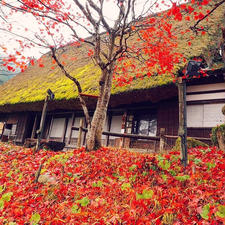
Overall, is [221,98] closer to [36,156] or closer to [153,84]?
[153,84]

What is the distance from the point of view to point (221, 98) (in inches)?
273

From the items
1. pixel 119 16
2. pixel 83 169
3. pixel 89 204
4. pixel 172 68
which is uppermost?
pixel 119 16

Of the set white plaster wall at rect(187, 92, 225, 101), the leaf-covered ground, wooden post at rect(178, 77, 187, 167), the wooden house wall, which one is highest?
white plaster wall at rect(187, 92, 225, 101)

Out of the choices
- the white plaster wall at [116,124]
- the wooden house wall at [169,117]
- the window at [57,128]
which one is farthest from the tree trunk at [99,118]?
the window at [57,128]

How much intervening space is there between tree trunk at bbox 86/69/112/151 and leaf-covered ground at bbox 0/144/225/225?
70 cm

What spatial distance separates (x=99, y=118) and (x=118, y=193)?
104 inches

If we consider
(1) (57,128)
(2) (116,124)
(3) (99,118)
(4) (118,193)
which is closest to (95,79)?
(2) (116,124)

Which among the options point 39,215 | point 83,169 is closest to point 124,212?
point 39,215

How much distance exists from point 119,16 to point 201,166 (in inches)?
184

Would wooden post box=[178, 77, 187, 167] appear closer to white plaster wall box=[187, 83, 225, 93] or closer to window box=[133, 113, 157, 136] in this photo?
A: white plaster wall box=[187, 83, 225, 93]

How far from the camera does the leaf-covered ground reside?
2.20 m

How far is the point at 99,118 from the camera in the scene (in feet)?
17.2

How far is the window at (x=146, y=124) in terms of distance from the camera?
8.80m

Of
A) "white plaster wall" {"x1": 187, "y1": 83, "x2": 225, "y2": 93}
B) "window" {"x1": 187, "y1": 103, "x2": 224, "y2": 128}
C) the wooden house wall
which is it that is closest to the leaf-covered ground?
"window" {"x1": 187, "y1": 103, "x2": 224, "y2": 128}
